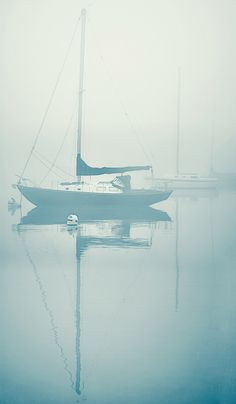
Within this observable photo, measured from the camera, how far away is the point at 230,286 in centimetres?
1259

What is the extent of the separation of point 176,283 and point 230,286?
1147 millimetres

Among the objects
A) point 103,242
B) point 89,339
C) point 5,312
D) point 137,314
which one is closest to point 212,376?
point 89,339

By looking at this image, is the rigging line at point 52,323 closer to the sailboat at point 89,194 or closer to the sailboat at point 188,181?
the sailboat at point 89,194

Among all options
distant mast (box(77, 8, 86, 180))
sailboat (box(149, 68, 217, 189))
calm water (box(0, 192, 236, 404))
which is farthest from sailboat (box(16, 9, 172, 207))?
sailboat (box(149, 68, 217, 189))

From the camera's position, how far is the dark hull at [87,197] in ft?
111

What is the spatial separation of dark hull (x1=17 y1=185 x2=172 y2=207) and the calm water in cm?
1422

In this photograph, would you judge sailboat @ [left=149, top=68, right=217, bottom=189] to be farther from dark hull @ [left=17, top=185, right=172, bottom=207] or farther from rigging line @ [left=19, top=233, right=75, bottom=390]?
rigging line @ [left=19, top=233, right=75, bottom=390]

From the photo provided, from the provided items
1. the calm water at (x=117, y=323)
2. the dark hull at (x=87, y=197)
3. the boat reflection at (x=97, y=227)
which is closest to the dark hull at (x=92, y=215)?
the boat reflection at (x=97, y=227)

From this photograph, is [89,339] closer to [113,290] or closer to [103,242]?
[113,290]

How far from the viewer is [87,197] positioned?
3384 centimetres

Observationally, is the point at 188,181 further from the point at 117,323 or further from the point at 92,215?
the point at 117,323

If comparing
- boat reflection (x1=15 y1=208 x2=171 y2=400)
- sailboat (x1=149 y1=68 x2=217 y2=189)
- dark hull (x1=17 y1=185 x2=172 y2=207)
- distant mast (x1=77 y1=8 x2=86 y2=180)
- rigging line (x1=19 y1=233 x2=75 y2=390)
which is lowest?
rigging line (x1=19 y1=233 x2=75 y2=390)

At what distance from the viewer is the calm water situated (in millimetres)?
6770

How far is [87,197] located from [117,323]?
2469 cm
